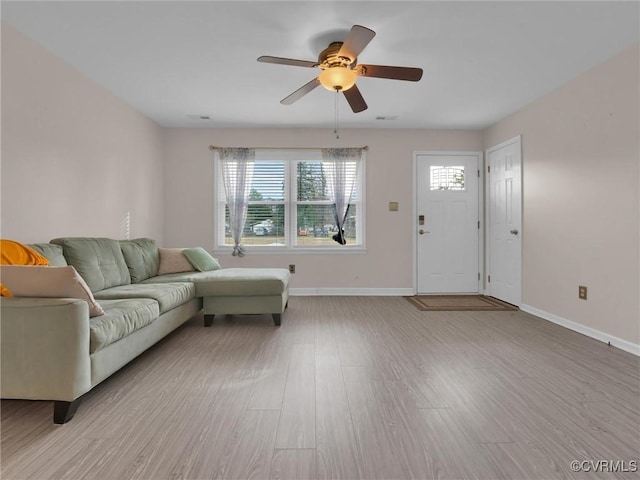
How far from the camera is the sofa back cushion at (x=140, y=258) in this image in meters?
3.43

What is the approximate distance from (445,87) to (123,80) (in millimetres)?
3256

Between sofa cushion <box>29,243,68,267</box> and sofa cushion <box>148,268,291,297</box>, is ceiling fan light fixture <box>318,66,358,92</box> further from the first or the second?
sofa cushion <box>29,243,68,267</box>

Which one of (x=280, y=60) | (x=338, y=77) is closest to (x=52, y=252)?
(x=280, y=60)

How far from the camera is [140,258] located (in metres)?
3.56

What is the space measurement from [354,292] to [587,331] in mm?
2727

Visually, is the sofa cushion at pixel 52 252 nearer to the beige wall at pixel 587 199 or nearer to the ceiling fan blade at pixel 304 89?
the ceiling fan blade at pixel 304 89

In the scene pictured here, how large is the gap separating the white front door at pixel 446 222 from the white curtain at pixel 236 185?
8.30ft

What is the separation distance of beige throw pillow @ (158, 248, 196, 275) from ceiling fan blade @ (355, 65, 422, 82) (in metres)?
2.72

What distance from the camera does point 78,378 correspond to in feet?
5.52

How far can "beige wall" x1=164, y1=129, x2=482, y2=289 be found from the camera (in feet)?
16.4

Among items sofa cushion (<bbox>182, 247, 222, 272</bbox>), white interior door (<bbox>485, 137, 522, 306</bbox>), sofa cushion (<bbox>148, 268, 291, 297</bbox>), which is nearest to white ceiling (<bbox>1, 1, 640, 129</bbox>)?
white interior door (<bbox>485, 137, 522, 306</bbox>)

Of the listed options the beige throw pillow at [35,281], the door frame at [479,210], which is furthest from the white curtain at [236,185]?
the beige throw pillow at [35,281]

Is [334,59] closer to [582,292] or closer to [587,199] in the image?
[587,199]

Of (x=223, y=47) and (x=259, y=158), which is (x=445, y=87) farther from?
(x=259, y=158)
